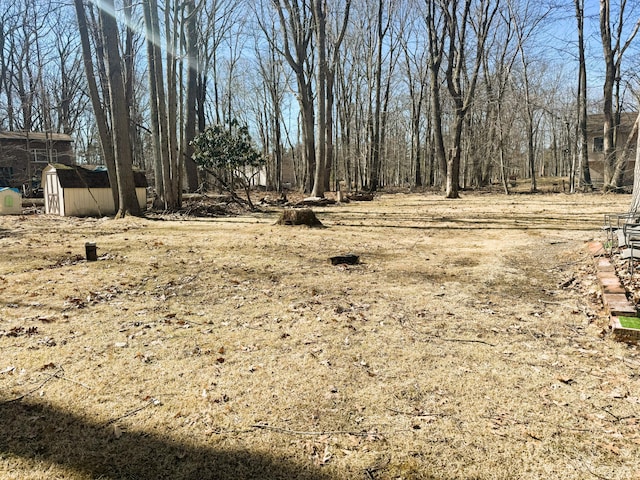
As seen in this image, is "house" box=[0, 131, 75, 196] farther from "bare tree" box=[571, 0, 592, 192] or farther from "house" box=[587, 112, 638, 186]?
"house" box=[587, 112, 638, 186]

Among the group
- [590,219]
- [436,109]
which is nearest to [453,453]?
[590,219]

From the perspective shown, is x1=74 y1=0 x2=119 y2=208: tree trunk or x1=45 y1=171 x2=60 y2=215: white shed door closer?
x1=74 y1=0 x2=119 y2=208: tree trunk

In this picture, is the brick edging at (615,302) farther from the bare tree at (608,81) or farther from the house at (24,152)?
the house at (24,152)

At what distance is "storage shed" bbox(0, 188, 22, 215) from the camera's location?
1478 cm

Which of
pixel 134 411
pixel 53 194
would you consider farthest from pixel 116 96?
pixel 134 411

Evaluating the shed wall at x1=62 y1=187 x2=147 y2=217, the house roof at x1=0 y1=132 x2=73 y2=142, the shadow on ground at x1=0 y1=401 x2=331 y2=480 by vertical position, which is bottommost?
the shadow on ground at x1=0 y1=401 x2=331 y2=480

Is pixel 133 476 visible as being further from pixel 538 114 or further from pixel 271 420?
pixel 538 114

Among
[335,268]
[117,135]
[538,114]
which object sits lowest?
[335,268]

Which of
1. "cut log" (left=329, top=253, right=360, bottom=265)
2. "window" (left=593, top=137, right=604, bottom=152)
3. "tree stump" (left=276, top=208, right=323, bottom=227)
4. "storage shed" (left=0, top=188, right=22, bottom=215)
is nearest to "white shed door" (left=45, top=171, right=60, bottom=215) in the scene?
"storage shed" (left=0, top=188, right=22, bottom=215)

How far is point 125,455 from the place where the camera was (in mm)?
2328

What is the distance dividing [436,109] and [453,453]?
2273 cm

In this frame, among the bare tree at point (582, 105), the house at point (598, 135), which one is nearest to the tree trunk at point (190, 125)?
the bare tree at point (582, 105)

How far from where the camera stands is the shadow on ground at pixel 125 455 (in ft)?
7.20

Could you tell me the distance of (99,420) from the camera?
264cm
